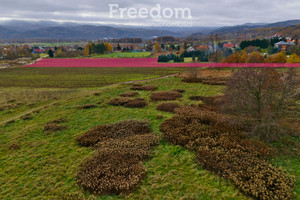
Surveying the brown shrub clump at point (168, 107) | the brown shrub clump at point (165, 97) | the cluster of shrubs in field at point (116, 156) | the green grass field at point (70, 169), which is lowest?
the green grass field at point (70, 169)

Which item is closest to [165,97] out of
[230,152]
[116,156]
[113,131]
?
[113,131]

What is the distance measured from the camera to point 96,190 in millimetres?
8047

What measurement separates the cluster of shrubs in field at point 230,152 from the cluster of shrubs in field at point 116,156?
209cm

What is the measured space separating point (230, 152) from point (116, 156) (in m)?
6.47

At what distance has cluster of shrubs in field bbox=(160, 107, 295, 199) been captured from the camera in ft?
25.0

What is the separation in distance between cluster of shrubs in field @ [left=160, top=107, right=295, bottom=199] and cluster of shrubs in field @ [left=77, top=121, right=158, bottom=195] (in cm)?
209

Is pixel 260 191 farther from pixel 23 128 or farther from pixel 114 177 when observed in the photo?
pixel 23 128

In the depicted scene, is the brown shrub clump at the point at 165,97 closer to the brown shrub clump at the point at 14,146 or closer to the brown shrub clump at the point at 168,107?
the brown shrub clump at the point at 168,107

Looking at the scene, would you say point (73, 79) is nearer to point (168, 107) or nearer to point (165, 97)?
point (165, 97)

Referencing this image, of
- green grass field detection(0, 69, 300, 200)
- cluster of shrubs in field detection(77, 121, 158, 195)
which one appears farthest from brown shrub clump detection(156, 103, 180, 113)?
cluster of shrubs in field detection(77, 121, 158, 195)

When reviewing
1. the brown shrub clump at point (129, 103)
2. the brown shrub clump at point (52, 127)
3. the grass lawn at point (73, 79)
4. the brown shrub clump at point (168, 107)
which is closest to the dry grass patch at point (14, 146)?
the brown shrub clump at point (52, 127)

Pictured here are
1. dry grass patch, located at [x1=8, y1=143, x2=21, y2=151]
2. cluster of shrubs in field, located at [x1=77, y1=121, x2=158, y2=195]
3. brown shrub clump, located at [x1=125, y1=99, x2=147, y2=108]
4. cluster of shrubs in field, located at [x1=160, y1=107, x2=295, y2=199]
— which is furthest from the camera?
brown shrub clump, located at [x1=125, y1=99, x2=147, y2=108]

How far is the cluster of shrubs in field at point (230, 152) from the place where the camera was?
7.63m

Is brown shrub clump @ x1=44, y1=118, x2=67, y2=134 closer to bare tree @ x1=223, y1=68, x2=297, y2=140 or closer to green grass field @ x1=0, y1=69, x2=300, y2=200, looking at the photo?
green grass field @ x1=0, y1=69, x2=300, y2=200
